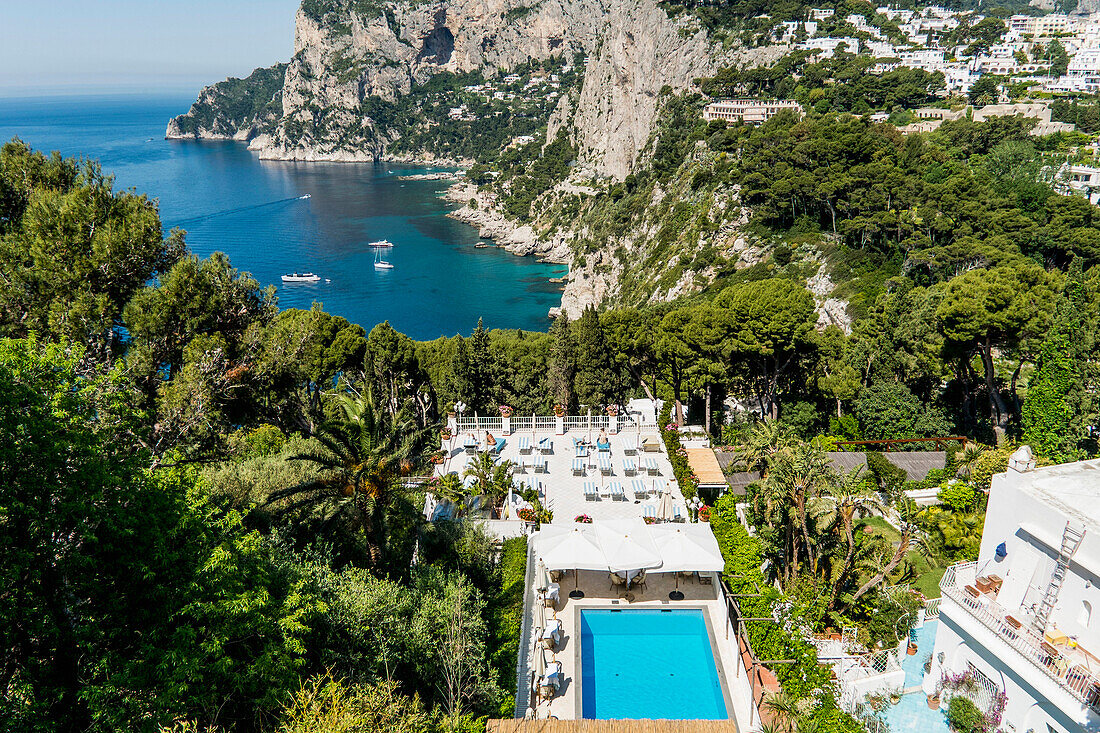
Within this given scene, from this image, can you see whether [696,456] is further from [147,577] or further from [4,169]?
[4,169]

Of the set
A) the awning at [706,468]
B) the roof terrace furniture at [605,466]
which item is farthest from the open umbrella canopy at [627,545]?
the awning at [706,468]

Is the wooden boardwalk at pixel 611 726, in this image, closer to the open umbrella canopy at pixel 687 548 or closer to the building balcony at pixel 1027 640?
the open umbrella canopy at pixel 687 548

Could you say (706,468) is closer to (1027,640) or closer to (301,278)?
(1027,640)

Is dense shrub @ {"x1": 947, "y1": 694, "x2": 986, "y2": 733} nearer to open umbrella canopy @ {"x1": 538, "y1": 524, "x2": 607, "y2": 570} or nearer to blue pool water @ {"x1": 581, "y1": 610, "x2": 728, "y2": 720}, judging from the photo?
blue pool water @ {"x1": 581, "y1": 610, "x2": 728, "y2": 720}

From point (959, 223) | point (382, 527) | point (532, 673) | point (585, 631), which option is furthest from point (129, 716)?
point (959, 223)

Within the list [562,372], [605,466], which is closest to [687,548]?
[605,466]
